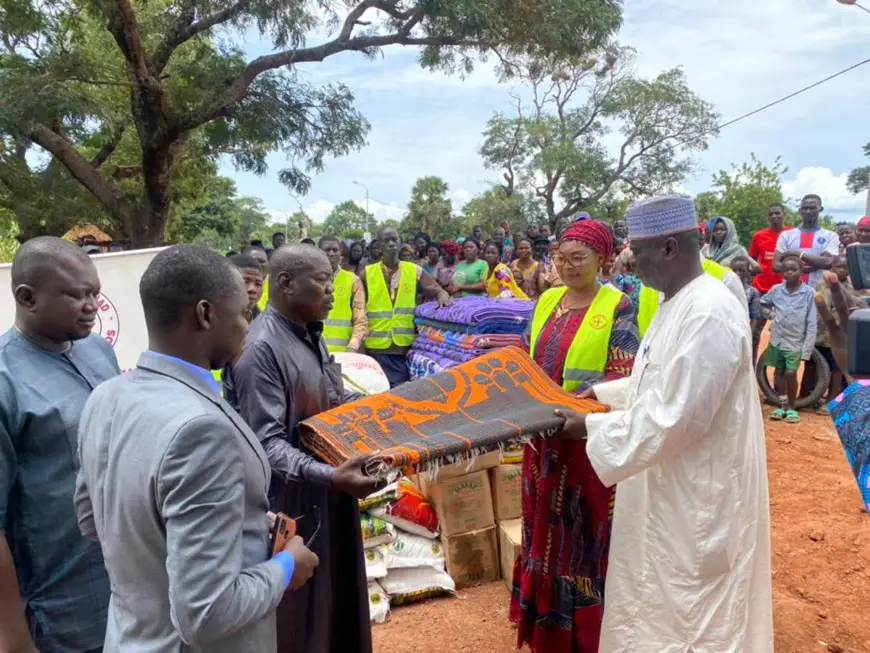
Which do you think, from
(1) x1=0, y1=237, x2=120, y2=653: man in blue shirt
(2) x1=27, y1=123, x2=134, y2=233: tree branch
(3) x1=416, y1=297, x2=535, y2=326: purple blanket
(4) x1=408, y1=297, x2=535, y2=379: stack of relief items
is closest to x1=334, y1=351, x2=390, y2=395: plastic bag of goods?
(4) x1=408, y1=297, x2=535, y2=379: stack of relief items

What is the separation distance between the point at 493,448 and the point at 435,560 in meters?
1.89

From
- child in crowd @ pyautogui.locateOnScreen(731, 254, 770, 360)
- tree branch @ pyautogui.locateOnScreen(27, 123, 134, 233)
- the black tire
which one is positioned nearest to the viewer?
the black tire

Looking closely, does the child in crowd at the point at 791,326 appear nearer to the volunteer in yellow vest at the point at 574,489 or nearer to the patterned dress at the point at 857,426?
the volunteer in yellow vest at the point at 574,489

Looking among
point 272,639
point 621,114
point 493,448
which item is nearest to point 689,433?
point 493,448

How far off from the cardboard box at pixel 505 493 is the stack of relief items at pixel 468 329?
0.95 metres

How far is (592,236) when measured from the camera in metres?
3.15

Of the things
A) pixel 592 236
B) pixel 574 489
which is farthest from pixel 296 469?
pixel 592 236

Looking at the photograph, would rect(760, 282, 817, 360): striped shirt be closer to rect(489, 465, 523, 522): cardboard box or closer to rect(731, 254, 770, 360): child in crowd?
rect(731, 254, 770, 360): child in crowd

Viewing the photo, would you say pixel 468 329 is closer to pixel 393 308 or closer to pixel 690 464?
pixel 393 308

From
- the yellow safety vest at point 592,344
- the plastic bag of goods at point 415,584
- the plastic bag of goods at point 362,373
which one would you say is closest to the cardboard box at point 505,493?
the plastic bag of goods at point 415,584

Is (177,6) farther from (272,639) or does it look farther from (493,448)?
(272,639)

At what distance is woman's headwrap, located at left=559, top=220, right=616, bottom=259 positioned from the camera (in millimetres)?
3143

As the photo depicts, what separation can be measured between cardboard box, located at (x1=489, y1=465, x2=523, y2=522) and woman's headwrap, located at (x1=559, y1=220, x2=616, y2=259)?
174 cm

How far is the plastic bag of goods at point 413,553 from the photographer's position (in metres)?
3.97
